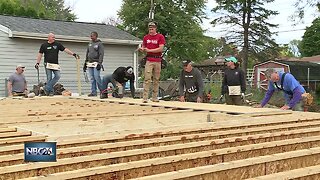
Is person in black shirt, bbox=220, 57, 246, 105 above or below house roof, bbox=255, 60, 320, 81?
below

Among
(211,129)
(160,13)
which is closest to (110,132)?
(211,129)

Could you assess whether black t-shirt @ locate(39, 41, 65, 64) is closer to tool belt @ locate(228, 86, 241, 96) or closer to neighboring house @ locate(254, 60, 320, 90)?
tool belt @ locate(228, 86, 241, 96)

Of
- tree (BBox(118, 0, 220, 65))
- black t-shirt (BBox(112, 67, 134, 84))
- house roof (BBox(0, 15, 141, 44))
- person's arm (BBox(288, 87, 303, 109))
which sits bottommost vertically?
person's arm (BBox(288, 87, 303, 109))

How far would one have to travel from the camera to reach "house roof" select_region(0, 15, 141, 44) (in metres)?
15.2

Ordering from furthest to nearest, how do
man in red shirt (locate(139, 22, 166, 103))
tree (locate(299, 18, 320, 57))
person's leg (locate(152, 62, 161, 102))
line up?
1. tree (locate(299, 18, 320, 57))
2. person's leg (locate(152, 62, 161, 102))
3. man in red shirt (locate(139, 22, 166, 103))

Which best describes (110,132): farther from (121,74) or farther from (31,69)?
(31,69)

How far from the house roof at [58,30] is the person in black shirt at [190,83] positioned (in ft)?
27.0

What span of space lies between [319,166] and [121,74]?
6.51 meters

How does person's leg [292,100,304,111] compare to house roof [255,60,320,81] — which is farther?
house roof [255,60,320,81]

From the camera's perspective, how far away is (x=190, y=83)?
28.5 feet

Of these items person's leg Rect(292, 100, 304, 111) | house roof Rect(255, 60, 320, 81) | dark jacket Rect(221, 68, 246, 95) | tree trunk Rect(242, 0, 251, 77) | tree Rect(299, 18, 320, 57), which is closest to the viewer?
person's leg Rect(292, 100, 304, 111)

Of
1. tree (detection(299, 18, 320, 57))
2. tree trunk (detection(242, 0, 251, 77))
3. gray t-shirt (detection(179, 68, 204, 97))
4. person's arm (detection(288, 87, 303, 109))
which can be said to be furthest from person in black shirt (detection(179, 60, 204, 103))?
tree (detection(299, 18, 320, 57))

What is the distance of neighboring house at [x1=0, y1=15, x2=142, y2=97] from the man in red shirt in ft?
29.8

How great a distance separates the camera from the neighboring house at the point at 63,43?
49.8 feet
